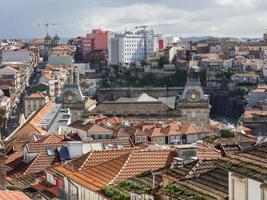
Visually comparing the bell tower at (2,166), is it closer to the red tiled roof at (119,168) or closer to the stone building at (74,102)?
the red tiled roof at (119,168)

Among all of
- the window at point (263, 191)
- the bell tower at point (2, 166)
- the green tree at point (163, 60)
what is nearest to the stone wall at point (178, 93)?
the green tree at point (163, 60)

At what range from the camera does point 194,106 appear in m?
98.8

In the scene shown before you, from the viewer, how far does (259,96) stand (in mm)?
136375

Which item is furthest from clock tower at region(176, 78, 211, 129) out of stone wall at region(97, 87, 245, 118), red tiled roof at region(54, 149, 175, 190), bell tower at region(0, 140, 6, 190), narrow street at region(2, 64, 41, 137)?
bell tower at region(0, 140, 6, 190)

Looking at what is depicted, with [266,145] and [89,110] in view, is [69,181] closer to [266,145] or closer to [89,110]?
[266,145]

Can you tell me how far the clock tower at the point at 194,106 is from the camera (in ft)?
322

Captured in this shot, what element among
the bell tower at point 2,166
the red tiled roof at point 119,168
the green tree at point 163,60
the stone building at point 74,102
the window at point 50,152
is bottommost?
the green tree at point 163,60

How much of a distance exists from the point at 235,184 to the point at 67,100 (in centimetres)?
8723

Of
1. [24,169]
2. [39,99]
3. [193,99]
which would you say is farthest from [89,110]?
[24,169]

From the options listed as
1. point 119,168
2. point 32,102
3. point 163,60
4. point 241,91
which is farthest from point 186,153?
point 163,60

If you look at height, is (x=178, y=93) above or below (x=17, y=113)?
above

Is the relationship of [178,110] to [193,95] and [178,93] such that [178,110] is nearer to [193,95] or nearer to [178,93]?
[193,95]

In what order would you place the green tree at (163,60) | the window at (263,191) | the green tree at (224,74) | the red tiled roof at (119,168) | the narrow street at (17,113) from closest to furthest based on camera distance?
the window at (263,191) < the red tiled roof at (119,168) < the narrow street at (17,113) < the green tree at (224,74) < the green tree at (163,60)

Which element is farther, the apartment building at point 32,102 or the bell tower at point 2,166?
the apartment building at point 32,102
